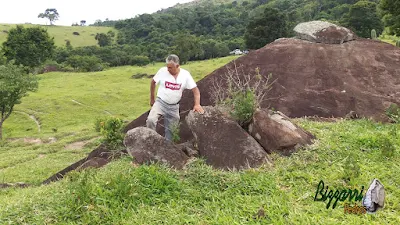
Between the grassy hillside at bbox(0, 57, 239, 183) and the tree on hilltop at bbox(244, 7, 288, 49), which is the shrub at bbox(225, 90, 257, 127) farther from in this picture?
the tree on hilltop at bbox(244, 7, 288, 49)

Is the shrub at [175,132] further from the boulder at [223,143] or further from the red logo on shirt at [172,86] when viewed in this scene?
the red logo on shirt at [172,86]

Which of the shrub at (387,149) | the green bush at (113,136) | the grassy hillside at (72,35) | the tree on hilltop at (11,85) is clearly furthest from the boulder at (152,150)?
the grassy hillside at (72,35)

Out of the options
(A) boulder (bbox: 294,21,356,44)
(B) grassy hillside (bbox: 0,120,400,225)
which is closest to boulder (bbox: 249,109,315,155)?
(B) grassy hillside (bbox: 0,120,400,225)

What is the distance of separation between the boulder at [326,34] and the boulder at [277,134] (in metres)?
6.01

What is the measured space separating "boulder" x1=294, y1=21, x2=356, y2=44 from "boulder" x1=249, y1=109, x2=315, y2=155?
6.01 meters

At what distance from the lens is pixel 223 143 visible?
5.50 m

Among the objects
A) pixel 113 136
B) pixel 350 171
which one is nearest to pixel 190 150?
pixel 113 136

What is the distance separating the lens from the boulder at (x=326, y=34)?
1080cm

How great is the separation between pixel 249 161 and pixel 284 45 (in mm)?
6648

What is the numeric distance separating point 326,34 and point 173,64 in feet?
22.1

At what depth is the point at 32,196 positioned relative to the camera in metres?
4.92

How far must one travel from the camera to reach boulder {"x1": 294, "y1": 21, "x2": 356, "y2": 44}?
1080 cm

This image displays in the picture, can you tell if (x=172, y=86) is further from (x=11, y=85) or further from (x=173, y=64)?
(x=11, y=85)

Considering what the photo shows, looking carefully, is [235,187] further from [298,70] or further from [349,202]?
[298,70]
